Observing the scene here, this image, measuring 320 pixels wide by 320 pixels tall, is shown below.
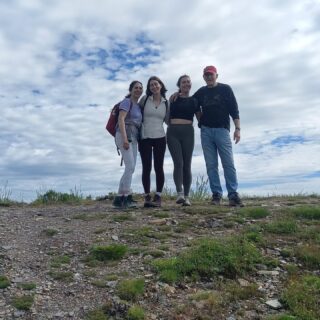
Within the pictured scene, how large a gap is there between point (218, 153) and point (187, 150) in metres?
0.72

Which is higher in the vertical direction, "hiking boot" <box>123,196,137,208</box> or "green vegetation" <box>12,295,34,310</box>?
"hiking boot" <box>123,196,137,208</box>

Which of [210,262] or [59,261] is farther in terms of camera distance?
[59,261]

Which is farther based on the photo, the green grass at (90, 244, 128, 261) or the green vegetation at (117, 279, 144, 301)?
the green grass at (90, 244, 128, 261)

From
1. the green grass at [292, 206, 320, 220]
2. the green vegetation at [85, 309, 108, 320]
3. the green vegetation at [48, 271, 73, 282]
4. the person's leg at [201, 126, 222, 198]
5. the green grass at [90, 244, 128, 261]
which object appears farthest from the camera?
the person's leg at [201, 126, 222, 198]

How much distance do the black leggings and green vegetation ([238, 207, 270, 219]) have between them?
6.03ft

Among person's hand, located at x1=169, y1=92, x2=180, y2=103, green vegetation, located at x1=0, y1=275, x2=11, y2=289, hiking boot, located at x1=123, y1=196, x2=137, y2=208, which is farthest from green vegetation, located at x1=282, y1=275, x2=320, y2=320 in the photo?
person's hand, located at x1=169, y1=92, x2=180, y2=103

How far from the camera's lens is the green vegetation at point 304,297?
17.9ft

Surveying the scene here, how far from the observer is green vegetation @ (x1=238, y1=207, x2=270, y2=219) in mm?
9094

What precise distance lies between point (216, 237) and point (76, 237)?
2.37 meters

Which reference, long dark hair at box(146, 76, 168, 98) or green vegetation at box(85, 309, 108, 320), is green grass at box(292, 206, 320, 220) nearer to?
long dark hair at box(146, 76, 168, 98)

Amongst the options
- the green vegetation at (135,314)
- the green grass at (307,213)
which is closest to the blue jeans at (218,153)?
→ the green grass at (307,213)

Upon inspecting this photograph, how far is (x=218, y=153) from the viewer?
33.4ft

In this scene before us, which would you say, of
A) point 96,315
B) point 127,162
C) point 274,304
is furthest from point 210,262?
point 127,162

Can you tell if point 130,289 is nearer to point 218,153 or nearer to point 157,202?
point 157,202
